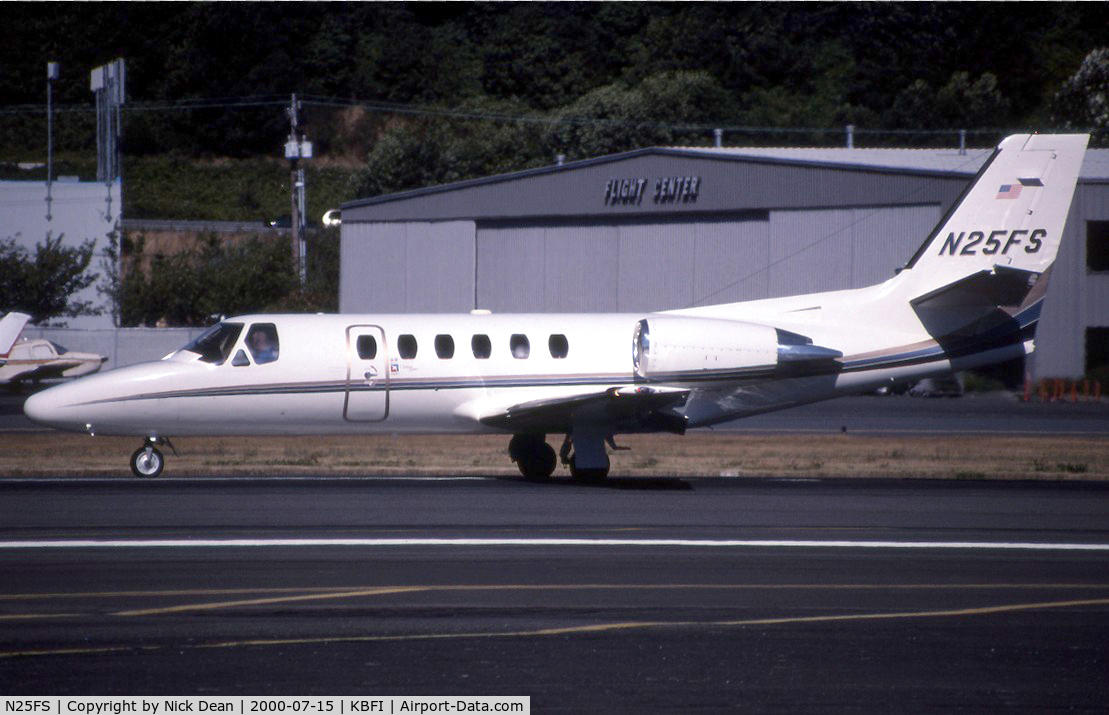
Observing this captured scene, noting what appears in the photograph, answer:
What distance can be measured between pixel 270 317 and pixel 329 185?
69.5 meters

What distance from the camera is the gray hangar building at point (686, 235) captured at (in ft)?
150

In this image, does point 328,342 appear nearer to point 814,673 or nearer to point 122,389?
point 122,389

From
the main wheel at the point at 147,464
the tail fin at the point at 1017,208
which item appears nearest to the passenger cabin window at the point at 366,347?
the main wheel at the point at 147,464

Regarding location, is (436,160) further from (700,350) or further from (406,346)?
(700,350)

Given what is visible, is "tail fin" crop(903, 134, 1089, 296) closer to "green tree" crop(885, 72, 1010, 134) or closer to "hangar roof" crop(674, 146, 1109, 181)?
"hangar roof" crop(674, 146, 1109, 181)

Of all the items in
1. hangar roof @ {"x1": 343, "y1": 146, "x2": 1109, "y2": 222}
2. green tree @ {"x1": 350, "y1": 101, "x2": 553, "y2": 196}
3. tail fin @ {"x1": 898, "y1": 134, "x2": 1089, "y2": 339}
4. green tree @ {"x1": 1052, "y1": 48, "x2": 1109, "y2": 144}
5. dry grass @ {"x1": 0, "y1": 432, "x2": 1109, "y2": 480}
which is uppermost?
green tree @ {"x1": 1052, "y1": 48, "x2": 1109, "y2": 144}

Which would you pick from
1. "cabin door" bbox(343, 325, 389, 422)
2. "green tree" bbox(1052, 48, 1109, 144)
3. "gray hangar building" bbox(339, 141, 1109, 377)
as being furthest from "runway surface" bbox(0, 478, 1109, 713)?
"green tree" bbox(1052, 48, 1109, 144)

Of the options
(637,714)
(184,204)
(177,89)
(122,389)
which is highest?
(177,89)

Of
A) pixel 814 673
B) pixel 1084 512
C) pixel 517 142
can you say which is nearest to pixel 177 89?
pixel 517 142

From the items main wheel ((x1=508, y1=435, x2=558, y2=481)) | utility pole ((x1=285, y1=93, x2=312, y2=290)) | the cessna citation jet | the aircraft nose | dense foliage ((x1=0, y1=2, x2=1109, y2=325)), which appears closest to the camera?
the aircraft nose

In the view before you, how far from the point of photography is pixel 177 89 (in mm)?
90000

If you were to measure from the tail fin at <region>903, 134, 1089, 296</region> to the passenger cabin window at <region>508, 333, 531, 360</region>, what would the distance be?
240 inches

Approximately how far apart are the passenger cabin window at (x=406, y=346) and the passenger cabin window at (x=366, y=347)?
1.21 ft

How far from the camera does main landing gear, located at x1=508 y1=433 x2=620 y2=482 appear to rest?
68.7 feet
